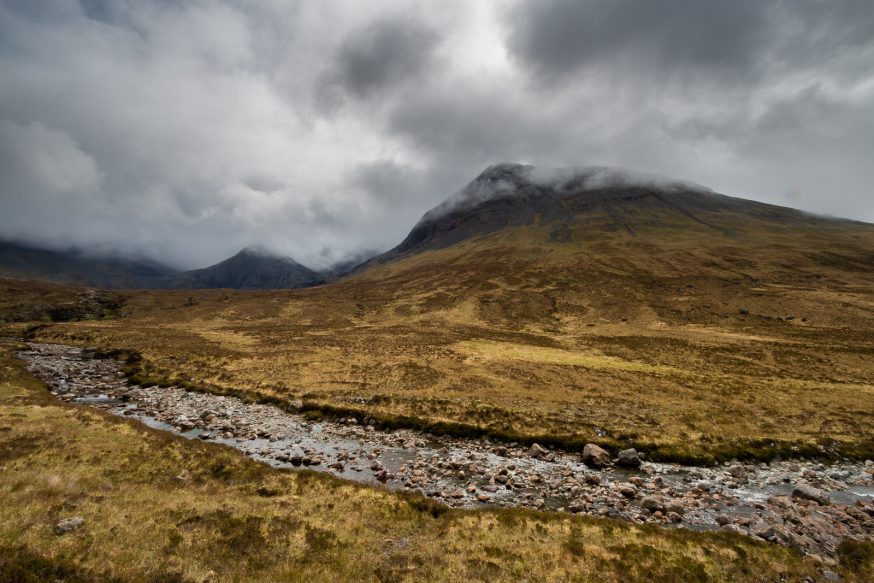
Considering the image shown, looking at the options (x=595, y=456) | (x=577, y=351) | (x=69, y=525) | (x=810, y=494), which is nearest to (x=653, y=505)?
(x=595, y=456)

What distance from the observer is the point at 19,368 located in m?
39.7

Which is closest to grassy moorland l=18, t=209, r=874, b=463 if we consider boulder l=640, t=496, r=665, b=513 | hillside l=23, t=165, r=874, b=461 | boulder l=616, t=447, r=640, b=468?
hillside l=23, t=165, r=874, b=461

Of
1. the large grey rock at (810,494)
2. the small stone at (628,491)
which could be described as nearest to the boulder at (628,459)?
the small stone at (628,491)

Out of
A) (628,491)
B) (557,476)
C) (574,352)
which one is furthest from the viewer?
(574,352)

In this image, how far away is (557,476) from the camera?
22609 millimetres

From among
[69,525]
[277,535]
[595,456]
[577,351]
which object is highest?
[69,525]

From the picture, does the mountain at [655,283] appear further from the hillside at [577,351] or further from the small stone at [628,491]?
the small stone at [628,491]

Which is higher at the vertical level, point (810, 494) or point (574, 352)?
point (810, 494)

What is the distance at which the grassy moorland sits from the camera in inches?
1225

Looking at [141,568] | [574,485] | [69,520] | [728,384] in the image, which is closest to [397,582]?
[141,568]

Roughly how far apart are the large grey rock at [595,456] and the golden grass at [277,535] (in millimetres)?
7906

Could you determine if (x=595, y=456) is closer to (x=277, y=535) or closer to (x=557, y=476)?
(x=557, y=476)

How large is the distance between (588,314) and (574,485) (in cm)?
8644

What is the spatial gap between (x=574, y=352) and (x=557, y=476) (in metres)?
41.7
